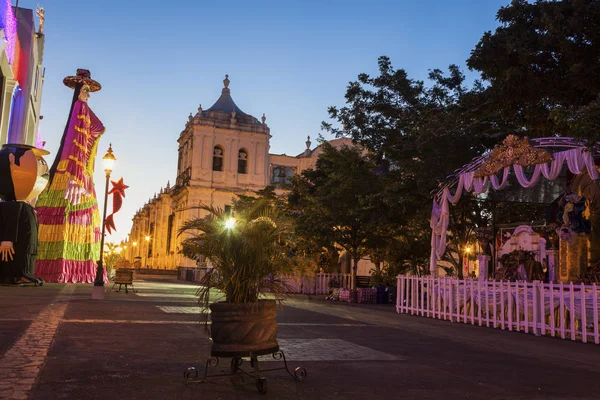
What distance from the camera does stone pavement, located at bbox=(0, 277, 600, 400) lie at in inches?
202

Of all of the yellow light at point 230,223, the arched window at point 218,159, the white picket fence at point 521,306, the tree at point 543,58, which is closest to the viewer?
the yellow light at point 230,223

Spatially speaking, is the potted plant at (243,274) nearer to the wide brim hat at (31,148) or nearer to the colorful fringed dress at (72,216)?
the wide brim hat at (31,148)

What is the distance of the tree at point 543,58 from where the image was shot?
12391 mm

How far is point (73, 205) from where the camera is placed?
2492cm

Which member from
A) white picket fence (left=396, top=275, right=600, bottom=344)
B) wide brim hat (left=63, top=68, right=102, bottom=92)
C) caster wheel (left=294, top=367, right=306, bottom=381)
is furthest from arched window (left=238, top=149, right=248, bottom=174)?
caster wheel (left=294, top=367, right=306, bottom=381)

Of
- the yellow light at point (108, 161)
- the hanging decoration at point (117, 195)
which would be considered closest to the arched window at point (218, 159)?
the hanging decoration at point (117, 195)

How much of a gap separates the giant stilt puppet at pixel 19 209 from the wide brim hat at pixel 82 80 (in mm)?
8388

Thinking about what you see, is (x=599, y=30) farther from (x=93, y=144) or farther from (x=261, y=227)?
(x=93, y=144)

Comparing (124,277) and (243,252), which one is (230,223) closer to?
(243,252)

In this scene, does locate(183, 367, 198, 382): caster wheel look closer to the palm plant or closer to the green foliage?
the palm plant

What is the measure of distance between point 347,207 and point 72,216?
13.1m

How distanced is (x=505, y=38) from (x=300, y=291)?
16.7 meters

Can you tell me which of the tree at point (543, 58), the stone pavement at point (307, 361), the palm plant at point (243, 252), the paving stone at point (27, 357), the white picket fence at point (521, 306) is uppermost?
the tree at point (543, 58)

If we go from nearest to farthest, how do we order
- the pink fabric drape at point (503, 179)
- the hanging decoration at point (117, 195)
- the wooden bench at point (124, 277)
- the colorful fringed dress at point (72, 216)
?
1. the pink fabric drape at point (503, 179)
2. the wooden bench at point (124, 277)
3. the colorful fringed dress at point (72, 216)
4. the hanging decoration at point (117, 195)
